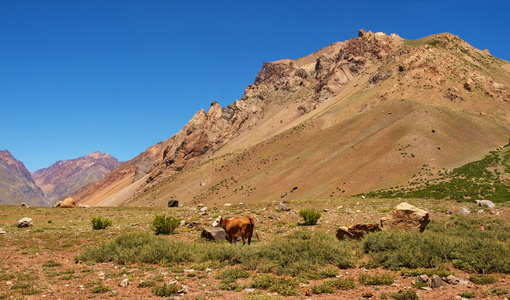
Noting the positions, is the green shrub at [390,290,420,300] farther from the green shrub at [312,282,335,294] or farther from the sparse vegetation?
the sparse vegetation

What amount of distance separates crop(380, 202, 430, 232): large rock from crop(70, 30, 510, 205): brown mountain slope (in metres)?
29.5

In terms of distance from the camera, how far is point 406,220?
1366 centimetres

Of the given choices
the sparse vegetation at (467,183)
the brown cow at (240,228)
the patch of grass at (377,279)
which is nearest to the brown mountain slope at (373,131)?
the sparse vegetation at (467,183)

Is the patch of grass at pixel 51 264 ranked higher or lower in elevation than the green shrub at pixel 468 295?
higher

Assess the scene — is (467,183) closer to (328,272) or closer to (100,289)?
(328,272)

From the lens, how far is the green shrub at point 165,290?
831 cm

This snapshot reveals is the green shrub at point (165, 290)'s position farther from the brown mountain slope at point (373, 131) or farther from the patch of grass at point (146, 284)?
the brown mountain slope at point (373, 131)

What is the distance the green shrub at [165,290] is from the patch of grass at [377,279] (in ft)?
18.5

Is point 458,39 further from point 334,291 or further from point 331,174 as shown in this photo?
point 334,291

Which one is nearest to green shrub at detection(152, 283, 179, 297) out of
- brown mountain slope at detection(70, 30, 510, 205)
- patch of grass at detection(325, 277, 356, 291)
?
patch of grass at detection(325, 277, 356, 291)

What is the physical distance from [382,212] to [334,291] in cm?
1383

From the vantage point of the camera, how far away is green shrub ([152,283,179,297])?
8312 mm

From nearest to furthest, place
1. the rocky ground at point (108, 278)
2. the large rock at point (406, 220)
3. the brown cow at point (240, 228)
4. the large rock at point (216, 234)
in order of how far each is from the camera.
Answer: the rocky ground at point (108, 278)
the large rock at point (406, 220)
the brown cow at point (240, 228)
the large rock at point (216, 234)

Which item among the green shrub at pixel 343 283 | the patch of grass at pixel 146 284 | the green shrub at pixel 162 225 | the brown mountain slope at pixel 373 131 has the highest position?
the brown mountain slope at pixel 373 131
